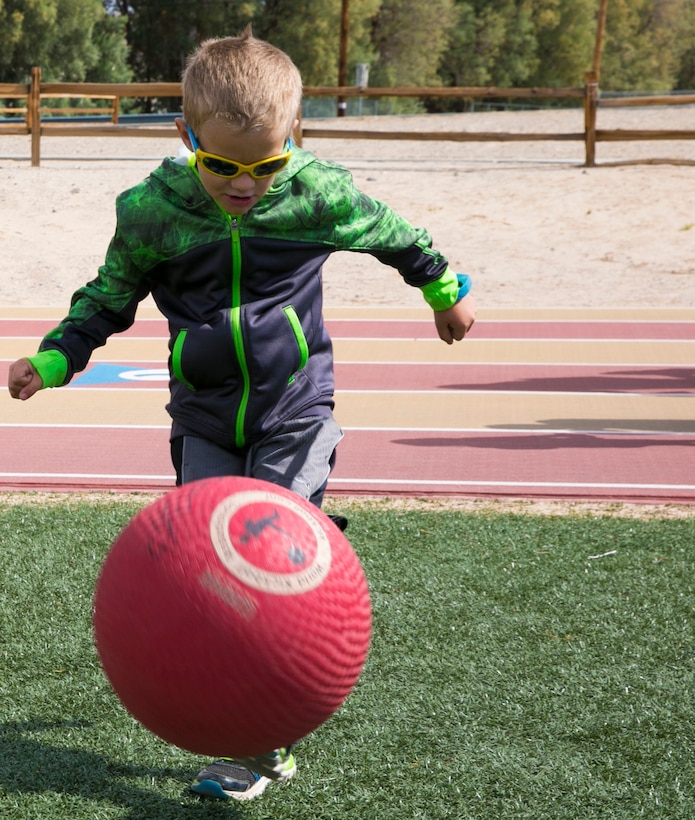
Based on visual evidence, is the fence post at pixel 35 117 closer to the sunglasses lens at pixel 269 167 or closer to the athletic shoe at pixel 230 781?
the athletic shoe at pixel 230 781

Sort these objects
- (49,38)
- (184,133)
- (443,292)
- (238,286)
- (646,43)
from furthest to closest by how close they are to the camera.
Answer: (646,43) → (49,38) → (443,292) → (238,286) → (184,133)

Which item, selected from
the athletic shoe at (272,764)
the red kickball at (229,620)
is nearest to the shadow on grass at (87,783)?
the athletic shoe at (272,764)

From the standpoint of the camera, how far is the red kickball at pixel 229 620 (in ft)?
8.55

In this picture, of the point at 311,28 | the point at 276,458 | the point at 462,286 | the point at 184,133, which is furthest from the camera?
the point at 311,28

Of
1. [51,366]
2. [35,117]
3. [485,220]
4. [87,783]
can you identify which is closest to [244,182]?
[51,366]

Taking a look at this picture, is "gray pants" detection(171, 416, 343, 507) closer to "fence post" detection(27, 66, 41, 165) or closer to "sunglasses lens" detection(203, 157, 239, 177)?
"sunglasses lens" detection(203, 157, 239, 177)

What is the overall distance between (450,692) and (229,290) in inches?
69.7

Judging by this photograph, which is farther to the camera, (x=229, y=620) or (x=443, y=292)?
(x=443, y=292)

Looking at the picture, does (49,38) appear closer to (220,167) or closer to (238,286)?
(238,286)

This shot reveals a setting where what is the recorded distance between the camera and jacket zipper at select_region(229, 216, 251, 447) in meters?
3.21

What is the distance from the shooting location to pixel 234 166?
9.87 ft

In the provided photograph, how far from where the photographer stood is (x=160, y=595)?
2.64 meters

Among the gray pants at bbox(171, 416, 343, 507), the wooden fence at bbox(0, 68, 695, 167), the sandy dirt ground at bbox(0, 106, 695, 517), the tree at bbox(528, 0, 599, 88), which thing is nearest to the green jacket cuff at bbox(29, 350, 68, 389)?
the gray pants at bbox(171, 416, 343, 507)

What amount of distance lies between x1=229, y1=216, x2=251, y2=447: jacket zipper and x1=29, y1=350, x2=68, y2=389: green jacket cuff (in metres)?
0.51
